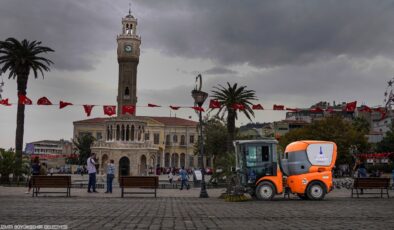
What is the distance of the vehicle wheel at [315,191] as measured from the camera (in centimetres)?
2025

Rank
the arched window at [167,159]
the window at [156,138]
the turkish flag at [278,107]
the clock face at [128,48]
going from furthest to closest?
the window at [156,138], the arched window at [167,159], the clock face at [128,48], the turkish flag at [278,107]

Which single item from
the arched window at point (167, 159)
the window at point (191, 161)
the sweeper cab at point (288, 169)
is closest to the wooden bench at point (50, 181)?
the sweeper cab at point (288, 169)

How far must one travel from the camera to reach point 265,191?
20219 mm

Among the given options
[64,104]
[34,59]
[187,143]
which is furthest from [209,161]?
[64,104]

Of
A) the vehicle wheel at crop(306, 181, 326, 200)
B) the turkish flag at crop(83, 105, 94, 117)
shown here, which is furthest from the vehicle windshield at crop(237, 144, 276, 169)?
Result: the turkish flag at crop(83, 105, 94, 117)

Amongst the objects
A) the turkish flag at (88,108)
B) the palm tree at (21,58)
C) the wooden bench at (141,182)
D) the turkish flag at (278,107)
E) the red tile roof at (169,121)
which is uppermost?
the red tile roof at (169,121)

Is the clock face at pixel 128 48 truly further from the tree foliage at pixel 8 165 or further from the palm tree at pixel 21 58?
the tree foliage at pixel 8 165

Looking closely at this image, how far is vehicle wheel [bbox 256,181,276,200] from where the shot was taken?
2012cm

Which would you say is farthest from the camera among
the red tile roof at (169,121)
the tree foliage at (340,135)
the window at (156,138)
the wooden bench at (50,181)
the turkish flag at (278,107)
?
the red tile roof at (169,121)

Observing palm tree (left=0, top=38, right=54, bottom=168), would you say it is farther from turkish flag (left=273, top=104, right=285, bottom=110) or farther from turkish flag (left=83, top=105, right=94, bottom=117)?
turkish flag (left=273, top=104, right=285, bottom=110)

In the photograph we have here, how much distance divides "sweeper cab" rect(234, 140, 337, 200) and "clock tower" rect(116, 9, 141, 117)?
5874 centimetres

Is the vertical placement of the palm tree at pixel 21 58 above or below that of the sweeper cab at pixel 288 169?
above

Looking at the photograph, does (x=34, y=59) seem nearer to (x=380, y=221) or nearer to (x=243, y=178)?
(x=243, y=178)

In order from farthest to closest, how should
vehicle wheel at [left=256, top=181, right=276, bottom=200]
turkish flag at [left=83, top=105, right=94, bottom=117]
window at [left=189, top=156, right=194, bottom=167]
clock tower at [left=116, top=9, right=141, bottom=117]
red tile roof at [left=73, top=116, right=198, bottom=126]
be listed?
red tile roof at [left=73, top=116, right=198, bottom=126] → window at [left=189, top=156, right=194, bottom=167] → clock tower at [left=116, top=9, right=141, bottom=117] → turkish flag at [left=83, top=105, right=94, bottom=117] → vehicle wheel at [left=256, top=181, right=276, bottom=200]
